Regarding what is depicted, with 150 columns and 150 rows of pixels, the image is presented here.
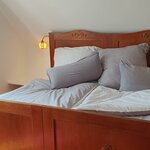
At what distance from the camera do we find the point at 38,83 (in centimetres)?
297

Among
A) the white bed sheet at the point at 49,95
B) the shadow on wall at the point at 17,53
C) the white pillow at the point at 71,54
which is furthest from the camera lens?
the shadow on wall at the point at 17,53

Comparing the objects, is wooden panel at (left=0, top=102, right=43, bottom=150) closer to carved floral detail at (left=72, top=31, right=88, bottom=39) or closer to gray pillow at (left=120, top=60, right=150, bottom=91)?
gray pillow at (left=120, top=60, right=150, bottom=91)

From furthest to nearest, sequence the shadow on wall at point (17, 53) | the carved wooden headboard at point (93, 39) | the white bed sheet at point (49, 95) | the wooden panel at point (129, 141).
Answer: the shadow on wall at point (17, 53)
the carved wooden headboard at point (93, 39)
the white bed sheet at point (49, 95)
the wooden panel at point (129, 141)

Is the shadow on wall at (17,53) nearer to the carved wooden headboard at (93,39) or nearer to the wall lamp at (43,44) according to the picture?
the wall lamp at (43,44)

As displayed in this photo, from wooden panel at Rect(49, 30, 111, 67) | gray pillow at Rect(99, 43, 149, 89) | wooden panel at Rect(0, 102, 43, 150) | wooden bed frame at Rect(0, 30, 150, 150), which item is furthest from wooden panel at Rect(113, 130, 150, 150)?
wooden panel at Rect(49, 30, 111, 67)

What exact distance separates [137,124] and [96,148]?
321 millimetres

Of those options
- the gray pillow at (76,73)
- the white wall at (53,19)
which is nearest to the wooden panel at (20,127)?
the gray pillow at (76,73)

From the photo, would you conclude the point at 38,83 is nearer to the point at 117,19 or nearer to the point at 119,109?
the point at 117,19

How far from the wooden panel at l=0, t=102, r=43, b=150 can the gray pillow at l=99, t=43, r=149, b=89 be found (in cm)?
109

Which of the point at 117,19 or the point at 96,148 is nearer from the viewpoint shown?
the point at 96,148

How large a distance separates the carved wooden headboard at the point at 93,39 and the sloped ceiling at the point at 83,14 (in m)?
0.06

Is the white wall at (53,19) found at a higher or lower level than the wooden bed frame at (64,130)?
higher

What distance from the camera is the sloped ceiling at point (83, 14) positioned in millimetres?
2820

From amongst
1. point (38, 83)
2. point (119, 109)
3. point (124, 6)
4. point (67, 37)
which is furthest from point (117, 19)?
point (119, 109)
